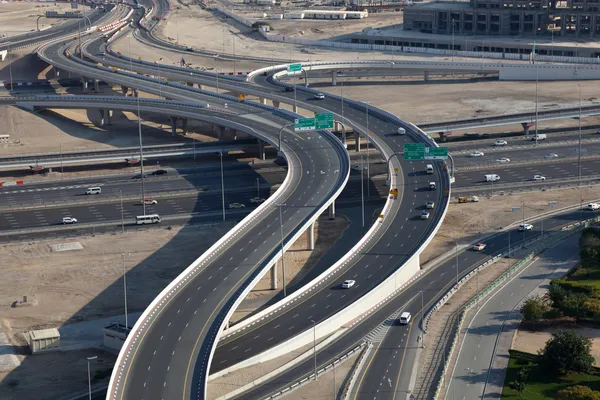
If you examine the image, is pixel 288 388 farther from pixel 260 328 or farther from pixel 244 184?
pixel 244 184

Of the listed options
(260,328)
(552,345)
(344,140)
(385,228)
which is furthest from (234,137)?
(552,345)

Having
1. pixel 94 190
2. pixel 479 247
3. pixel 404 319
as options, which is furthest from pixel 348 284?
pixel 94 190

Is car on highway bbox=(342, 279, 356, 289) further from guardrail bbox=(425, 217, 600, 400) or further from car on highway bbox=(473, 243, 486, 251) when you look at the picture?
car on highway bbox=(473, 243, 486, 251)

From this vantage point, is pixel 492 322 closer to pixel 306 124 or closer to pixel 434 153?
pixel 434 153

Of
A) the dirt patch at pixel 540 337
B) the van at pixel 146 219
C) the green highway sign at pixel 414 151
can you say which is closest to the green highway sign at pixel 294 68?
the green highway sign at pixel 414 151

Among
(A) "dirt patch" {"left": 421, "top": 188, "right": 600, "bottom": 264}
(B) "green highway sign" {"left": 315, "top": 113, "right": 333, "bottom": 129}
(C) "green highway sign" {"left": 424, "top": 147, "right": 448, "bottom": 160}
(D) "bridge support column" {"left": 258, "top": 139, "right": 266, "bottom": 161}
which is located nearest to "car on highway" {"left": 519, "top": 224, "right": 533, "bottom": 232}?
(A) "dirt patch" {"left": 421, "top": 188, "right": 600, "bottom": 264}

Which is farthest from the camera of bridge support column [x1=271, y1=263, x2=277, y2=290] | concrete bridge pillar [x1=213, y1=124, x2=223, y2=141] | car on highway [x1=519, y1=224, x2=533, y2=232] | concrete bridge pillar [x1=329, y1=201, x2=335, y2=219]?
concrete bridge pillar [x1=213, y1=124, x2=223, y2=141]
